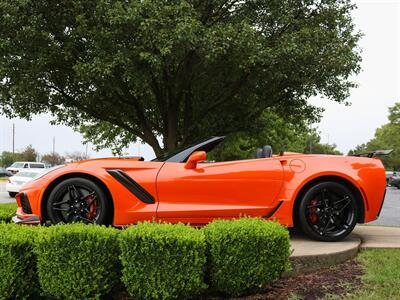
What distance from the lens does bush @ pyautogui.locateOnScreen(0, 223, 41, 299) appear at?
Result: 12.0 feet

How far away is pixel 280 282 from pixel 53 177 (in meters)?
2.62

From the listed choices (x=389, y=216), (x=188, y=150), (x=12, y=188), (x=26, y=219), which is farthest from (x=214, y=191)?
(x=12, y=188)

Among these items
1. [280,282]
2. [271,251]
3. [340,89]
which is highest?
[340,89]

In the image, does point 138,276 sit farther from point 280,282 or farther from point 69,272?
point 280,282

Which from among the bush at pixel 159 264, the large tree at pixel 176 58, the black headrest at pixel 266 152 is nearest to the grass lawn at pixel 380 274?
the bush at pixel 159 264

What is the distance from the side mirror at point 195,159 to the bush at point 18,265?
1.73 metres

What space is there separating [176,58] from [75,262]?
28.9ft

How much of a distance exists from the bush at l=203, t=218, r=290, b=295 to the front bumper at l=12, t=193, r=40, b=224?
2153mm

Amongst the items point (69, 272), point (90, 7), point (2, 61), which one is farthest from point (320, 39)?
point (69, 272)

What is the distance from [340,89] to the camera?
15.0 meters

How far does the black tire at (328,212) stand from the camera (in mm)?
5094

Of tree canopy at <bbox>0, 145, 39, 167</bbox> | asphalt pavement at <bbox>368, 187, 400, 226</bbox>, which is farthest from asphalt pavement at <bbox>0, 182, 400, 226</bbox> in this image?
tree canopy at <bbox>0, 145, 39, 167</bbox>

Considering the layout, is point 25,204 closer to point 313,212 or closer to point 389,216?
point 313,212

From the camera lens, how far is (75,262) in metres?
3.58
